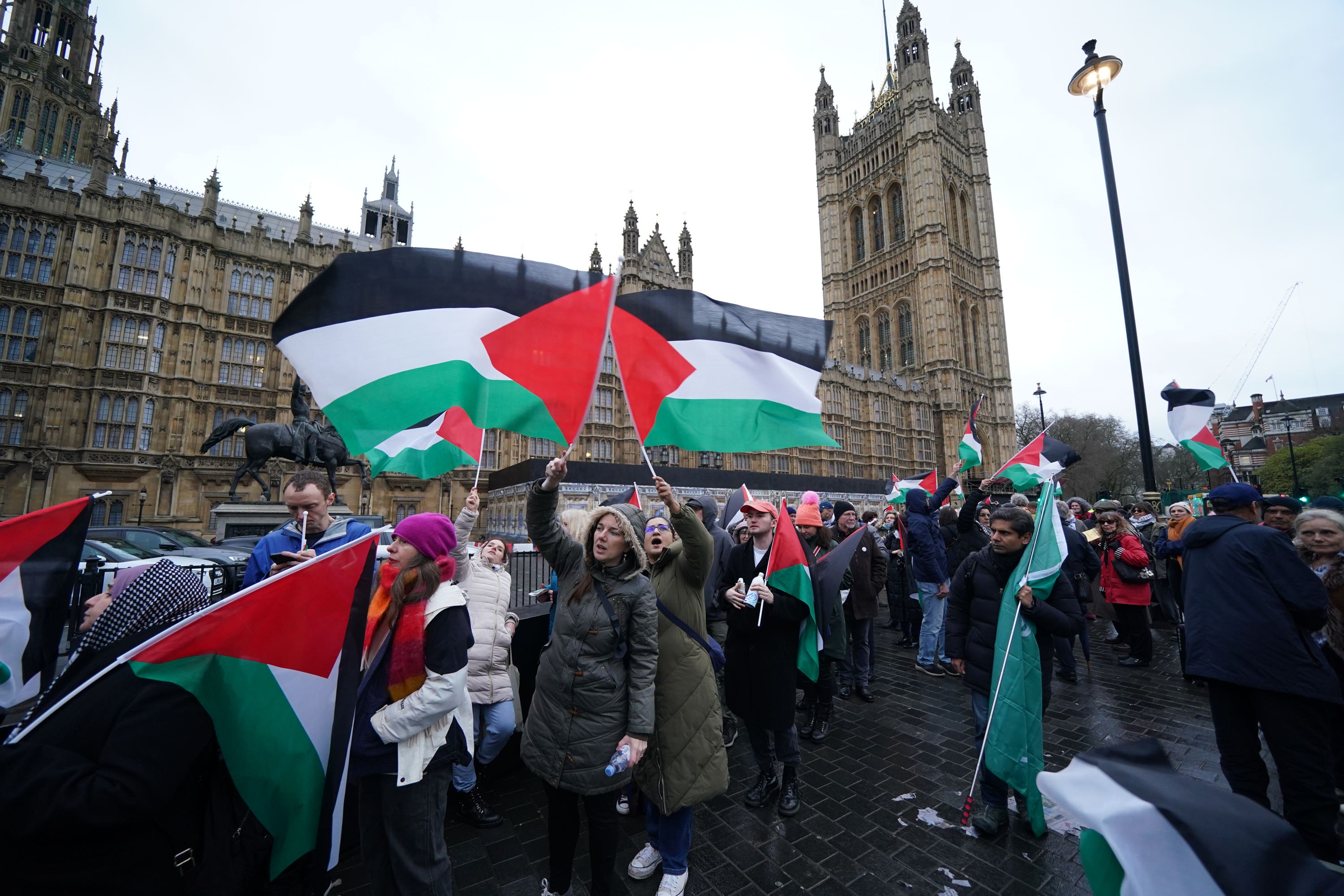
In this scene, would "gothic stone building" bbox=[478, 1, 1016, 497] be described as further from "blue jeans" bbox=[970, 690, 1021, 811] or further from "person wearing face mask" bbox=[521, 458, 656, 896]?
"person wearing face mask" bbox=[521, 458, 656, 896]

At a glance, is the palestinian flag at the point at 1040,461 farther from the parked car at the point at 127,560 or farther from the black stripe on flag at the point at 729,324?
the parked car at the point at 127,560

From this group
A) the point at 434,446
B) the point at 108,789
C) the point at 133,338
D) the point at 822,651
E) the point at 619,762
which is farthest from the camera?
the point at 133,338

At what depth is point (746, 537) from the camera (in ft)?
16.5

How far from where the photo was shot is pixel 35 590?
2754mm

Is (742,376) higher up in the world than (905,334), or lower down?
lower down

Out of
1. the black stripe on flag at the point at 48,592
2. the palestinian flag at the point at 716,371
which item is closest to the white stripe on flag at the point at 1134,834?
the palestinian flag at the point at 716,371

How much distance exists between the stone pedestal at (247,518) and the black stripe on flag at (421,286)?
13.9 metres

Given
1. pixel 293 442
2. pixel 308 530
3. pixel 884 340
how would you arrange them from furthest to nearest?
pixel 884 340, pixel 293 442, pixel 308 530

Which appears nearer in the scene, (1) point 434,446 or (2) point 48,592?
(2) point 48,592

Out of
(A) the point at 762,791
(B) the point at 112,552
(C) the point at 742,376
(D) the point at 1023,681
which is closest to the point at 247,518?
(B) the point at 112,552

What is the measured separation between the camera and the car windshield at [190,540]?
11513mm

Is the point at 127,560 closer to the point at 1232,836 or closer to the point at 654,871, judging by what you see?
the point at 654,871

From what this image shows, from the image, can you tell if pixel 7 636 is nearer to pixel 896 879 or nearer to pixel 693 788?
pixel 693 788

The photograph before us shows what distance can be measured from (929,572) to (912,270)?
56.8m
